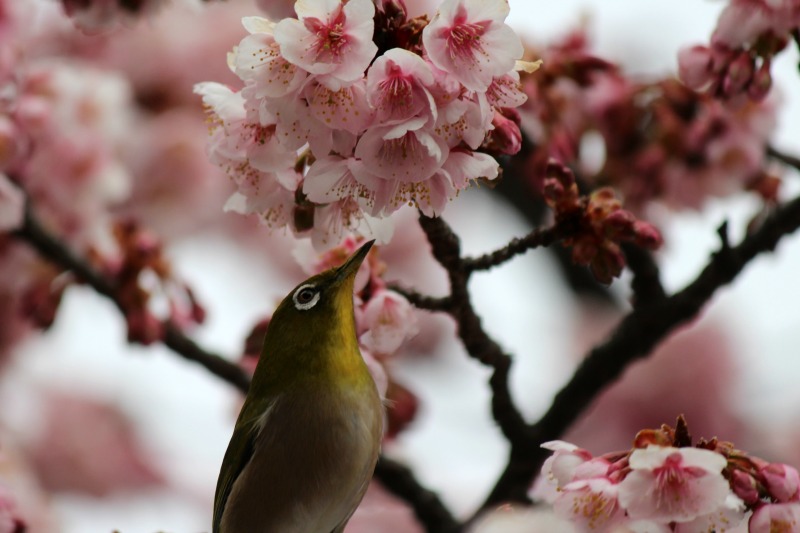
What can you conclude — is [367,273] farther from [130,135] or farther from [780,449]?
[780,449]

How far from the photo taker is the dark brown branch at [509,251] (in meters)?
1.38

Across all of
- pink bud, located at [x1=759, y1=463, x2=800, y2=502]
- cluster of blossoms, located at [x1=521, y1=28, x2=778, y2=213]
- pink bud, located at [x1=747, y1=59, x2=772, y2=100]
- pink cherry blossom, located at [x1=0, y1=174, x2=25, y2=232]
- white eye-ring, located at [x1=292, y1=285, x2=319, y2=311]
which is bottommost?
pink bud, located at [x1=759, y1=463, x2=800, y2=502]

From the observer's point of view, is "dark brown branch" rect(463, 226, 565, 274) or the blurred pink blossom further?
the blurred pink blossom

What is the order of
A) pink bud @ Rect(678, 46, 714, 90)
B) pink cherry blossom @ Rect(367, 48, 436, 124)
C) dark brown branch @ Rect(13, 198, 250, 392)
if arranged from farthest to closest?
dark brown branch @ Rect(13, 198, 250, 392), pink bud @ Rect(678, 46, 714, 90), pink cherry blossom @ Rect(367, 48, 436, 124)

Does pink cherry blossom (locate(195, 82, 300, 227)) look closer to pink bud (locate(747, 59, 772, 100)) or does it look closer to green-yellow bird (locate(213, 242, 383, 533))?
green-yellow bird (locate(213, 242, 383, 533))

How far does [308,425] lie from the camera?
1.38 metres

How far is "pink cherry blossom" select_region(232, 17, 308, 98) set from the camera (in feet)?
3.83

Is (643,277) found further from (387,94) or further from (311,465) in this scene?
(387,94)

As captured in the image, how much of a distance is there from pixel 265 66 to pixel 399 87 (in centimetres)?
15

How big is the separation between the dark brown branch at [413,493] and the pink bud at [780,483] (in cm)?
85

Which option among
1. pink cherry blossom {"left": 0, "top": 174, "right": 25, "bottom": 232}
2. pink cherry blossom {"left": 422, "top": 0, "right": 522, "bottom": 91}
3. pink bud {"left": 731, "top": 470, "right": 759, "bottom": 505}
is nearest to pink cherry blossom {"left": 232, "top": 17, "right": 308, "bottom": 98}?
pink cherry blossom {"left": 422, "top": 0, "right": 522, "bottom": 91}

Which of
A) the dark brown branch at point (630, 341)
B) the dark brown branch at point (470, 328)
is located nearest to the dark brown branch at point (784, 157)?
the dark brown branch at point (630, 341)

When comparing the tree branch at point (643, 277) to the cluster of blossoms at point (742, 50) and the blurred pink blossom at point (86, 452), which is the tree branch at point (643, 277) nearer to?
the cluster of blossoms at point (742, 50)

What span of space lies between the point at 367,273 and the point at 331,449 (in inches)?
10.2
